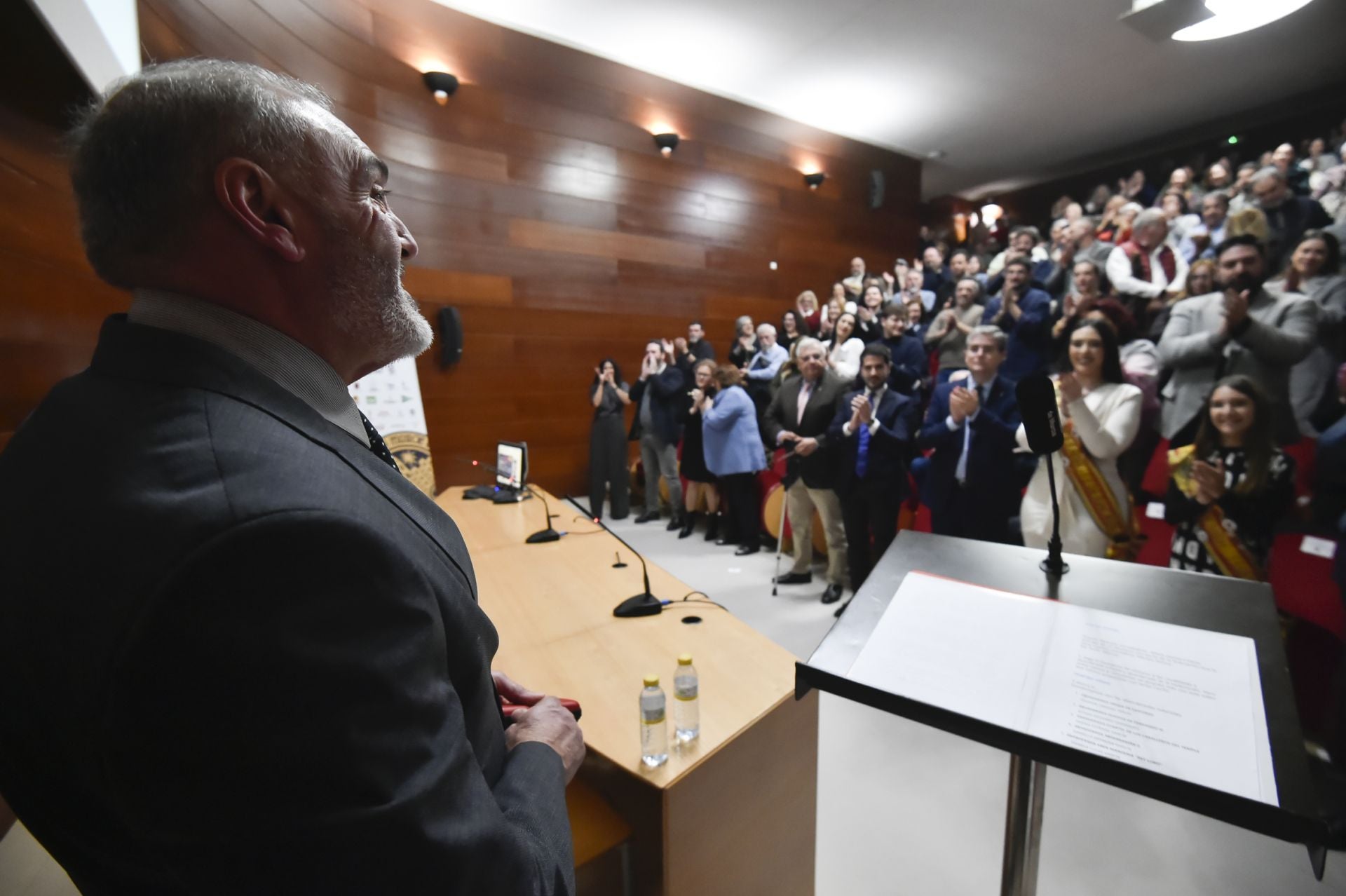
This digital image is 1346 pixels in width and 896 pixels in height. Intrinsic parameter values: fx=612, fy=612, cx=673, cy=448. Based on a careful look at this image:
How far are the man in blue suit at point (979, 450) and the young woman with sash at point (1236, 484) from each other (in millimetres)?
723

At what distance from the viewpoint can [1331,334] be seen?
291cm

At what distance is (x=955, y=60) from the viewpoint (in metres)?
6.02

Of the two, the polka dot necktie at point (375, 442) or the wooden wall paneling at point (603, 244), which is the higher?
the wooden wall paneling at point (603, 244)

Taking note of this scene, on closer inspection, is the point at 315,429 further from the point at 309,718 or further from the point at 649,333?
the point at 649,333

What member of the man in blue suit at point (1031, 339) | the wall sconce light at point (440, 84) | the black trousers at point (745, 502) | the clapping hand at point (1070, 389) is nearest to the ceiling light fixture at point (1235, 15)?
the man in blue suit at point (1031, 339)

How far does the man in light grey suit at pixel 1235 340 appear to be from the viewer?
109 inches

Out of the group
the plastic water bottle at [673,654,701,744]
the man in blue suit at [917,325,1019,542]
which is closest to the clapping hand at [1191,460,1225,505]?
the man in blue suit at [917,325,1019,542]

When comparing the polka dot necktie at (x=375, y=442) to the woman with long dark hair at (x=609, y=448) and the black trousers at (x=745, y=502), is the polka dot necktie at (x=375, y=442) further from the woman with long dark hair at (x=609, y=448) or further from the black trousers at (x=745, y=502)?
the woman with long dark hair at (x=609, y=448)

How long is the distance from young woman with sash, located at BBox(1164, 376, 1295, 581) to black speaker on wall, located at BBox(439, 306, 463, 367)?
16.3 ft

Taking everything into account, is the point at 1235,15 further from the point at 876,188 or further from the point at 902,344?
the point at 876,188

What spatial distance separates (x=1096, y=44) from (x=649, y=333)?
5.07 m

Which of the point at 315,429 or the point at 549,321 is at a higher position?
the point at 549,321

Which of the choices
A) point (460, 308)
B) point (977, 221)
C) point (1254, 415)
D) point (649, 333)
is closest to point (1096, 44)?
point (977, 221)

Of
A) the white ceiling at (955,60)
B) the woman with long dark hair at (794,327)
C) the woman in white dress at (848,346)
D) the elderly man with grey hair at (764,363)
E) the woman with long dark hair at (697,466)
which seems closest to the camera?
the woman with long dark hair at (697,466)
